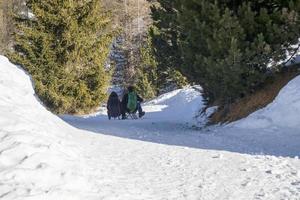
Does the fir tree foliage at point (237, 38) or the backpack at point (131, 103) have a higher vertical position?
the fir tree foliage at point (237, 38)

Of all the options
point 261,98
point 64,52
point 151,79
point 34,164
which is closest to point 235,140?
point 261,98

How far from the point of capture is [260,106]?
13070mm

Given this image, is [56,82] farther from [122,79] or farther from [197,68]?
[122,79]

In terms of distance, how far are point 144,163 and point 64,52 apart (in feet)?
72.0

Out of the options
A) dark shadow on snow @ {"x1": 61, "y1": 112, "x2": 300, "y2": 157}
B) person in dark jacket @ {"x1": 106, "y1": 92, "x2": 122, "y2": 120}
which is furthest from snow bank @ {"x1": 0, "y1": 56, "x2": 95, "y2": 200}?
person in dark jacket @ {"x1": 106, "y1": 92, "x2": 122, "y2": 120}

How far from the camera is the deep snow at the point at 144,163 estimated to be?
5.97 m

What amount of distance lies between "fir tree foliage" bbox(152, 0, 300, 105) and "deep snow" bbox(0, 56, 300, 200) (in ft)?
4.18

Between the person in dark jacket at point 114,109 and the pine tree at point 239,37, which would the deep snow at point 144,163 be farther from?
the person in dark jacket at point 114,109

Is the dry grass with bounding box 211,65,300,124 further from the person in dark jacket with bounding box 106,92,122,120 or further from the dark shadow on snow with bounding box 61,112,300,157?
the person in dark jacket with bounding box 106,92,122,120

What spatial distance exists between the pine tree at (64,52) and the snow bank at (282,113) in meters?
17.4

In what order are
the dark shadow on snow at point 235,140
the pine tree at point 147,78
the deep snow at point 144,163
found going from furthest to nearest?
the pine tree at point 147,78 → the dark shadow on snow at point 235,140 → the deep snow at point 144,163

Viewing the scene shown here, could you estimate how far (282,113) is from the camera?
38.5ft

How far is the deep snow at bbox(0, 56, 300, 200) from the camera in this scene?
19.6 ft

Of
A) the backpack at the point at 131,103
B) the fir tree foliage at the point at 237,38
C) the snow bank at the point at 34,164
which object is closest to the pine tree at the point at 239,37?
the fir tree foliage at the point at 237,38
